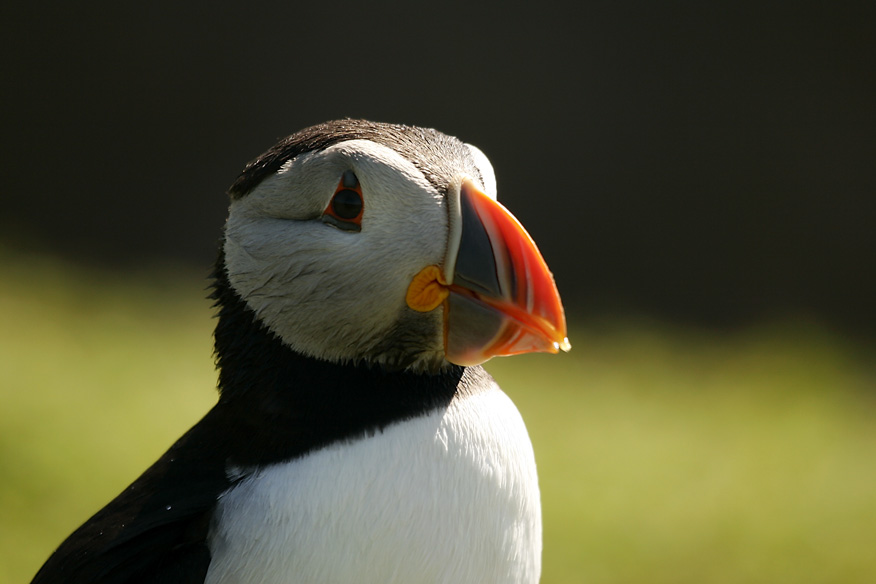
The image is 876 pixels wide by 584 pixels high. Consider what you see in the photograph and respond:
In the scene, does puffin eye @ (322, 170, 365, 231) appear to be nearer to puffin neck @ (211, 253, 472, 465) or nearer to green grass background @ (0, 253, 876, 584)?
puffin neck @ (211, 253, 472, 465)

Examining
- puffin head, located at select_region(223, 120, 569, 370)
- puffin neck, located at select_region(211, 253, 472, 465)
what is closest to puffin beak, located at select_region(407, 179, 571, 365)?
puffin head, located at select_region(223, 120, 569, 370)

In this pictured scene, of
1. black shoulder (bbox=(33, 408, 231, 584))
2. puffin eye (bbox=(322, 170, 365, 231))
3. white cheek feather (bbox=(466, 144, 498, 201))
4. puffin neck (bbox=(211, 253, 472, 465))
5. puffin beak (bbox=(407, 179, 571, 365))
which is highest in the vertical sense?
white cheek feather (bbox=(466, 144, 498, 201))

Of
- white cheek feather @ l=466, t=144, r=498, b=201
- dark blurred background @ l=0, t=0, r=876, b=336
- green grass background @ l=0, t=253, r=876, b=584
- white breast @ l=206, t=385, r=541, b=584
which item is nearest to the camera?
white breast @ l=206, t=385, r=541, b=584

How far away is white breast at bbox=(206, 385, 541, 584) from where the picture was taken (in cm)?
131

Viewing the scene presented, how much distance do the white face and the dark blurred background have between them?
361 cm

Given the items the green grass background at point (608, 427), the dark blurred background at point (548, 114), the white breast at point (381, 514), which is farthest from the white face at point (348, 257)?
the dark blurred background at point (548, 114)

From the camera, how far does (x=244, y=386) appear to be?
1447 mm

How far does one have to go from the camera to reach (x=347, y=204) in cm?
138

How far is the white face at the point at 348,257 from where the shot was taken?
1.35 meters

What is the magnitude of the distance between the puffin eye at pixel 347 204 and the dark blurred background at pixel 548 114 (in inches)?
143

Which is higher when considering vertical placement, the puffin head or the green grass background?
the puffin head

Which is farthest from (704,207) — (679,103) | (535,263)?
(535,263)

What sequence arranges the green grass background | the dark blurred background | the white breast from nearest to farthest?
the white breast, the green grass background, the dark blurred background

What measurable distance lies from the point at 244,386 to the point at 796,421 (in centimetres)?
273
